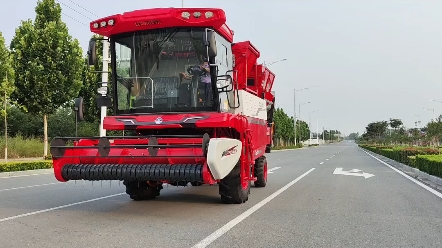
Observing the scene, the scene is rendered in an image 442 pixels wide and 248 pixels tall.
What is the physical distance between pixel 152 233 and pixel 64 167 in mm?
2520

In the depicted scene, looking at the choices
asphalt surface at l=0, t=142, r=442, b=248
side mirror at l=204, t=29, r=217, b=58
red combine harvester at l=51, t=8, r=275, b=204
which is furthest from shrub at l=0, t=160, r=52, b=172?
side mirror at l=204, t=29, r=217, b=58

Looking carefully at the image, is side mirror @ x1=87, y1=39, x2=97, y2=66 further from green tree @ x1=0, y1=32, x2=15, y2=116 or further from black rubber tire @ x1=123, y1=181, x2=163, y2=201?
green tree @ x1=0, y1=32, x2=15, y2=116

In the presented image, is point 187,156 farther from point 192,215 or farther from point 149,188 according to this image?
point 149,188

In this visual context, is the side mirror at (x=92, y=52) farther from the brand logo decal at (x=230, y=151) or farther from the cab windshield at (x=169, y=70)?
the brand logo decal at (x=230, y=151)

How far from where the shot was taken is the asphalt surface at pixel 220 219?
6.55m

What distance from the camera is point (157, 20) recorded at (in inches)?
357

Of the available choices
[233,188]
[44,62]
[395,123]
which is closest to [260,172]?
[233,188]

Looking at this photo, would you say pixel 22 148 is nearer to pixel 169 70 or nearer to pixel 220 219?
pixel 169 70

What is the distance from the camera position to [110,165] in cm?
833

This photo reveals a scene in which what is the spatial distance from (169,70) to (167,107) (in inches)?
28.7

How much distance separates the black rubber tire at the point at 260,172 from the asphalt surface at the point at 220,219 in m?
0.75

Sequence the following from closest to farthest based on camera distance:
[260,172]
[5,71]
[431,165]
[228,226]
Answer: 1. [228,226]
2. [260,172]
3. [431,165]
4. [5,71]

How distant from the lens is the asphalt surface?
6555mm

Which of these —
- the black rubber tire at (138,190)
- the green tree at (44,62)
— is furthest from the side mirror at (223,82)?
the green tree at (44,62)
